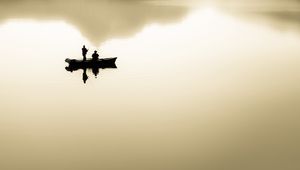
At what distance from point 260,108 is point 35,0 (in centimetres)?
710

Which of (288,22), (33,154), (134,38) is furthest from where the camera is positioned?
(288,22)

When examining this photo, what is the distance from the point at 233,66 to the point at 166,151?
10.2 ft

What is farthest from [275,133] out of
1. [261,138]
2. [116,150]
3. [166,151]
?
[116,150]

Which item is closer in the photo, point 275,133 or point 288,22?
point 275,133

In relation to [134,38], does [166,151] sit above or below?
below

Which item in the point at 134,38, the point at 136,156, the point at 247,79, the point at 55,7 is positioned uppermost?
the point at 55,7

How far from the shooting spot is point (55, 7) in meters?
15.3

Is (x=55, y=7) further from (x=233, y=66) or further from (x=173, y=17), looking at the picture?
(x=233, y=66)

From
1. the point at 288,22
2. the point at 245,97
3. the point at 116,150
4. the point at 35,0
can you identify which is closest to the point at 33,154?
the point at 116,150

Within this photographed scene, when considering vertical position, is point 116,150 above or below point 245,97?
below

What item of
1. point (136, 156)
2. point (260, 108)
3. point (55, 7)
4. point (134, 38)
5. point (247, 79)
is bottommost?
point (136, 156)

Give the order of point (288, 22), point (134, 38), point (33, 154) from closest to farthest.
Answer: point (33, 154)
point (134, 38)
point (288, 22)

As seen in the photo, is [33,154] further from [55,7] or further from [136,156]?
[55,7]

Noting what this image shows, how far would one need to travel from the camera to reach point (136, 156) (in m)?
14.1
